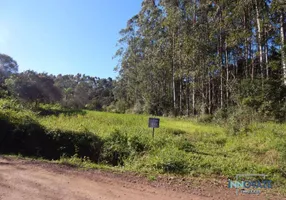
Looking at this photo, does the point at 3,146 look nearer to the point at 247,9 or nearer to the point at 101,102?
the point at 247,9

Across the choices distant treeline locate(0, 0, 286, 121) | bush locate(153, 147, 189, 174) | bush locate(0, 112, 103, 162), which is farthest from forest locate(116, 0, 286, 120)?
bush locate(0, 112, 103, 162)

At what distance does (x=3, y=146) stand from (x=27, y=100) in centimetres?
1291

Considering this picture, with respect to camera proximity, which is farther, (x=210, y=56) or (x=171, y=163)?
(x=210, y=56)

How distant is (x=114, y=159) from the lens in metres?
7.51

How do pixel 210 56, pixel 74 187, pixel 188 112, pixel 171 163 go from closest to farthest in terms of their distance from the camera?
1. pixel 74 187
2. pixel 171 163
3. pixel 210 56
4. pixel 188 112

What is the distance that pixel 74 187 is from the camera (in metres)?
4.26

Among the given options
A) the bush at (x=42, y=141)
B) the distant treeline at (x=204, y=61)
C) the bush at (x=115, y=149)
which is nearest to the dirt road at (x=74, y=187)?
the bush at (x=115, y=149)

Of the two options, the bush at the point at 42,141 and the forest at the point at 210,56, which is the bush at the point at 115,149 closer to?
the bush at the point at 42,141

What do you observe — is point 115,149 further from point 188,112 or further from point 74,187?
point 188,112

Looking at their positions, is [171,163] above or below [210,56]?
below

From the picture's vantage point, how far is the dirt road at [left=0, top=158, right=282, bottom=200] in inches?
152

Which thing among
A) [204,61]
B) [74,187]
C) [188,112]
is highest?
[204,61]

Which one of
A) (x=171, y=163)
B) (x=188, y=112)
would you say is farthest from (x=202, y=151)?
(x=188, y=112)

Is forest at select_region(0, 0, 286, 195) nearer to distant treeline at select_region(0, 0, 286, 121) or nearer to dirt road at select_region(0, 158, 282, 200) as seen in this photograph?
distant treeline at select_region(0, 0, 286, 121)
